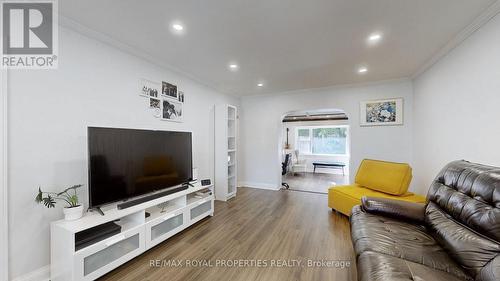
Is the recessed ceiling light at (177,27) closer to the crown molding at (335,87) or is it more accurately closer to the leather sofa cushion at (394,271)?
the leather sofa cushion at (394,271)

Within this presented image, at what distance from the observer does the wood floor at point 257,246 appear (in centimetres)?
173

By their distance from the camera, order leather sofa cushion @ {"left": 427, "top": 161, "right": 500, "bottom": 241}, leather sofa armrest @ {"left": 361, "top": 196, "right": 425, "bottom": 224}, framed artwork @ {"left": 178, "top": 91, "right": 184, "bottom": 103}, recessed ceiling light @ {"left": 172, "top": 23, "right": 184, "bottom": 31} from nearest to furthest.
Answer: leather sofa cushion @ {"left": 427, "top": 161, "right": 500, "bottom": 241} → leather sofa armrest @ {"left": 361, "top": 196, "right": 425, "bottom": 224} → recessed ceiling light @ {"left": 172, "top": 23, "right": 184, "bottom": 31} → framed artwork @ {"left": 178, "top": 91, "right": 184, "bottom": 103}

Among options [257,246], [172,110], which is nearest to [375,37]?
[257,246]

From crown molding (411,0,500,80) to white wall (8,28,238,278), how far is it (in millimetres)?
3842

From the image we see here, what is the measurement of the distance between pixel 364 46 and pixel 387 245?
225cm

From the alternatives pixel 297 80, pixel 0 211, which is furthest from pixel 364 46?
pixel 0 211

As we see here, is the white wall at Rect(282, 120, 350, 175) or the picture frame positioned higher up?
the picture frame

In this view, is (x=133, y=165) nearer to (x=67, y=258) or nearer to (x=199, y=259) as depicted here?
(x=67, y=258)

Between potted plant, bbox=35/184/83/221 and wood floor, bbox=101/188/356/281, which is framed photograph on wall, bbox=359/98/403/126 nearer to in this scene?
wood floor, bbox=101/188/356/281

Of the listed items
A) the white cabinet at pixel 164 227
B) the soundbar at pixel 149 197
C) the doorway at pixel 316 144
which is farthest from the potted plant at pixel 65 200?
the doorway at pixel 316 144

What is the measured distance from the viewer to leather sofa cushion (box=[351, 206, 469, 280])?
123cm

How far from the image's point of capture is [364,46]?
92.1 inches

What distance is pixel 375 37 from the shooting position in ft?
7.02

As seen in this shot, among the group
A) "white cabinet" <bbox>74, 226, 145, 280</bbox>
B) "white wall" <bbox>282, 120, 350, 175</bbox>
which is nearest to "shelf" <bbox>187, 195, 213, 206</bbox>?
"white cabinet" <bbox>74, 226, 145, 280</bbox>
